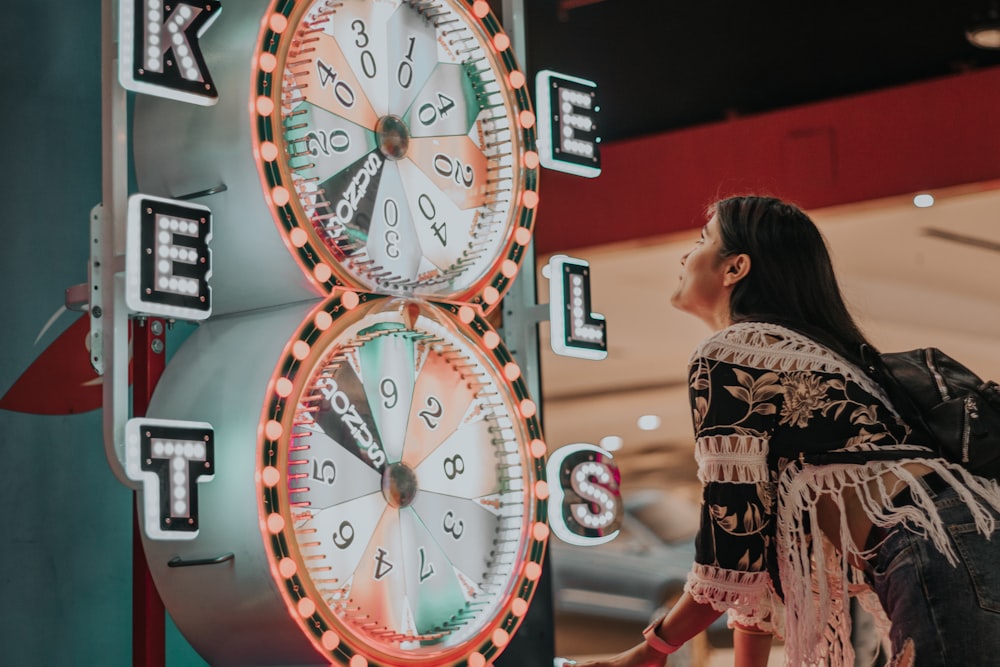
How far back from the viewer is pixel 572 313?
138 inches

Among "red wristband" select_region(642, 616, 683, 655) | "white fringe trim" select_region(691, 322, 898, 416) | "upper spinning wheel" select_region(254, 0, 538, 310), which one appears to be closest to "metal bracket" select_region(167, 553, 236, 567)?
"upper spinning wheel" select_region(254, 0, 538, 310)

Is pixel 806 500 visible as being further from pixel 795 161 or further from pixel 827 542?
pixel 795 161

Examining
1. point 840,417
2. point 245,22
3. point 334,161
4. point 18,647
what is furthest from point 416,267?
point 18,647

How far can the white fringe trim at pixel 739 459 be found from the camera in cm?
270

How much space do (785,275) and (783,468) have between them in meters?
0.44

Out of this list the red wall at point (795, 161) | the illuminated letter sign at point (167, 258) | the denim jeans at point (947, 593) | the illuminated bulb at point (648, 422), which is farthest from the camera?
the illuminated bulb at point (648, 422)

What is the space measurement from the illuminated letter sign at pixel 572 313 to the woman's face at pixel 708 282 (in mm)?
389

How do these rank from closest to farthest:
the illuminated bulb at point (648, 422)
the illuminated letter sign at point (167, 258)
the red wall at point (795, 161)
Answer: the illuminated letter sign at point (167, 258)
the red wall at point (795, 161)
the illuminated bulb at point (648, 422)

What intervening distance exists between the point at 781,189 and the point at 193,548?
3.43m

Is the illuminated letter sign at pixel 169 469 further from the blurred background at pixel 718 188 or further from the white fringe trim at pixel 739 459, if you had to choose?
the blurred background at pixel 718 188

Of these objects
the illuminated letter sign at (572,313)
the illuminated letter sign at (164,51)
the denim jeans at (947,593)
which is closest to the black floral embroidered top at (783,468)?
the denim jeans at (947,593)

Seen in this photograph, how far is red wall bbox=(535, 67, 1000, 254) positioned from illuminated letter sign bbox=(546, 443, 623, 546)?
2.41 metres

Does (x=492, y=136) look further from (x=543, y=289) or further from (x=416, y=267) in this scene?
(x=543, y=289)

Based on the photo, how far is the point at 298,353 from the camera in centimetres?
279
